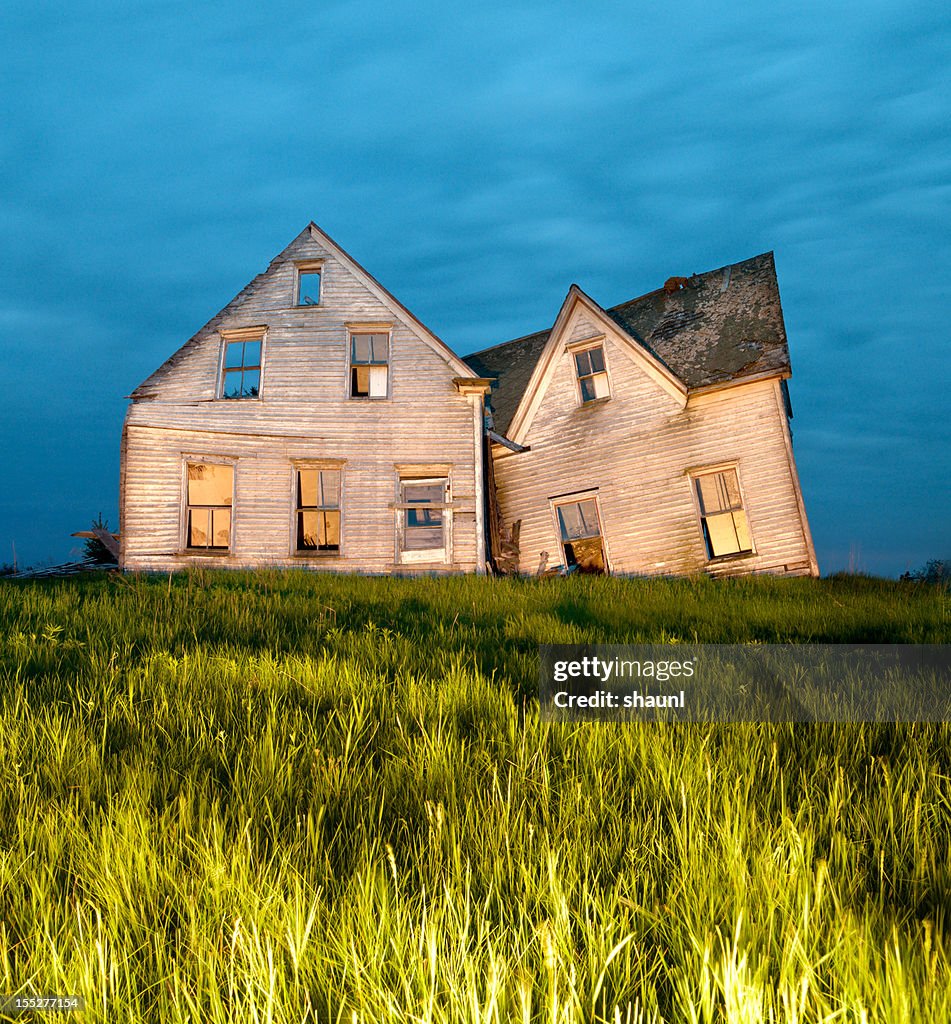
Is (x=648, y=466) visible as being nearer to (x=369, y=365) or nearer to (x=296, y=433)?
(x=369, y=365)

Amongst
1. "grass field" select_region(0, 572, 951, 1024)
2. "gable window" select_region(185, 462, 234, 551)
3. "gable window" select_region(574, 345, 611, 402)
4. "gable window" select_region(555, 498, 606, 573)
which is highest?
"gable window" select_region(574, 345, 611, 402)

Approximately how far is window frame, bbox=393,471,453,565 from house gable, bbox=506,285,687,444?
3457mm

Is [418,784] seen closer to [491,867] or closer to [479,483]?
[491,867]

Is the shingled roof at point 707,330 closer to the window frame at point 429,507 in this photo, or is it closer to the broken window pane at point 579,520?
the broken window pane at point 579,520

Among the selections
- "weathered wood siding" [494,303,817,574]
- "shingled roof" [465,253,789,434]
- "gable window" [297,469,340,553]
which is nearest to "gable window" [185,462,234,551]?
"gable window" [297,469,340,553]

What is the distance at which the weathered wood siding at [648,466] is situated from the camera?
16.9 m

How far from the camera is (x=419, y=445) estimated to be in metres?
18.2

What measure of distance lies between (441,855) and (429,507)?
1598cm

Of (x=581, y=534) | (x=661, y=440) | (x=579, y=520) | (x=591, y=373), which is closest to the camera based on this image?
(x=661, y=440)

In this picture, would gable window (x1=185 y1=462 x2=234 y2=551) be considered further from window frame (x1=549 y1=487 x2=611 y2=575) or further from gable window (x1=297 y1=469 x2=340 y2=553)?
window frame (x1=549 y1=487 x2=611 y2=575)

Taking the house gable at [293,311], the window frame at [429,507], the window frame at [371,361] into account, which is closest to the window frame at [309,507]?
the window frame at [429,507]

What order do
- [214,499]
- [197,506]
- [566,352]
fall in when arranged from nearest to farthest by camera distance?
1. [197,506]
2. [566,352]
3. [214,499]

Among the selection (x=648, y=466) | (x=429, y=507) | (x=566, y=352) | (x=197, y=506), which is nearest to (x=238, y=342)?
(x=197, y=506)

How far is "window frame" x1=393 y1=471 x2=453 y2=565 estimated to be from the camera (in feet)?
58.3
